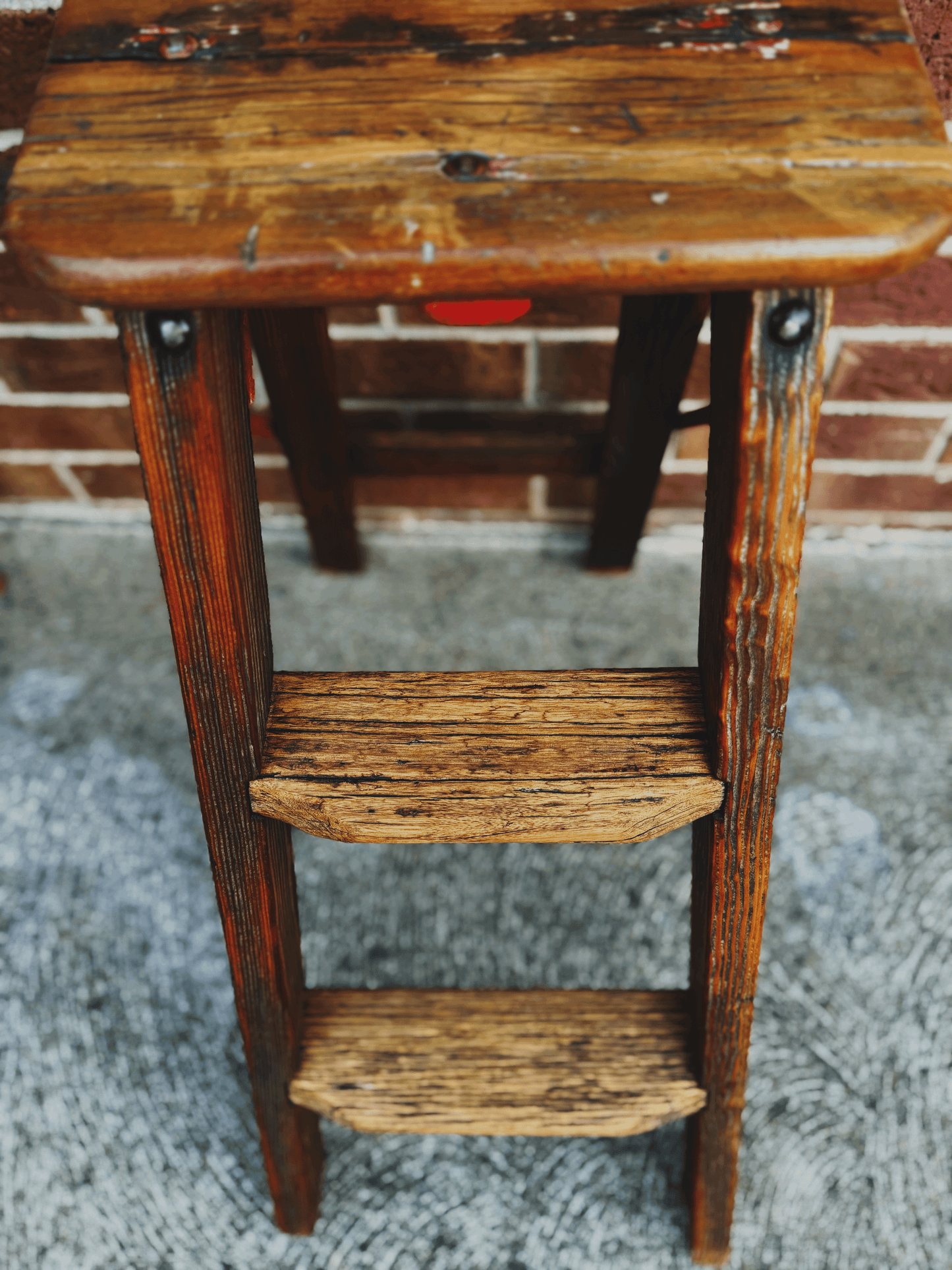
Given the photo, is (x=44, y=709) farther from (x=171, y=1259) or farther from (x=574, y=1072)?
(x=574, y=1072)

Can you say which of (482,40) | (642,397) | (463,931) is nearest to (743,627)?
(482,40)

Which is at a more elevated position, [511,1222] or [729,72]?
[729,72]

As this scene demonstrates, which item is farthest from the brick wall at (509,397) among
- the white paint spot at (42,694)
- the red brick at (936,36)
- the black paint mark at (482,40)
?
the black paint mark at (482,40)

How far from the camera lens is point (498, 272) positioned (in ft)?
1.87

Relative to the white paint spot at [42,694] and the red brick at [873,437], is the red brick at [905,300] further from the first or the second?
the white paint spot at [42,694]

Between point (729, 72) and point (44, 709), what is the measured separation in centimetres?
131

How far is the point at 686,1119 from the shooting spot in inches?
41.0

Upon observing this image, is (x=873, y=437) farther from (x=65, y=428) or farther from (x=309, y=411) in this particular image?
(x=65, y=428)

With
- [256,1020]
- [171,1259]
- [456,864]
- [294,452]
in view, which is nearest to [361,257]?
[256,1020]

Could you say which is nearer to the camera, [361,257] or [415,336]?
[361,257]

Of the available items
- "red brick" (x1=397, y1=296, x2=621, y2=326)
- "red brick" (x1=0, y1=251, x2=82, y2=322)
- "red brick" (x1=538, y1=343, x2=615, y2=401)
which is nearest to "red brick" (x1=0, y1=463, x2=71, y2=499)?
"red brick" (x1=0, y1=251, x2=82, y2=322)

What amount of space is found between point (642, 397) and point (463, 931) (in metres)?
0.74

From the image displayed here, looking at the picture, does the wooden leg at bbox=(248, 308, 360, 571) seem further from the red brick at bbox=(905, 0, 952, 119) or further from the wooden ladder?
the red brick at bbox=(905, 0, 952, 119)

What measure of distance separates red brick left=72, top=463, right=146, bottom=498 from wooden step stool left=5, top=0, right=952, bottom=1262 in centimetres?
98
